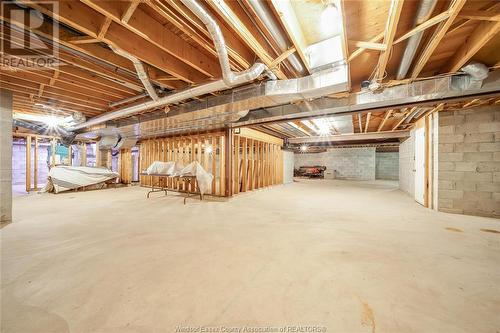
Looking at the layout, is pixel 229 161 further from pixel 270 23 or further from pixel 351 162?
pixel 351 162

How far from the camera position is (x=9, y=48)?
2148mm

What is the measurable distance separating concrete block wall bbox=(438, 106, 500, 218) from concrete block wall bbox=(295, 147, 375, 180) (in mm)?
7984

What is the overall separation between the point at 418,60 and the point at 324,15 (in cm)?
153

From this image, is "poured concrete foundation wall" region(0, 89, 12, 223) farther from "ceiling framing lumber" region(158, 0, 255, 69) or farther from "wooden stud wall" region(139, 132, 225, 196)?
"wooden stud wall" region(139, 132, 225, 196)

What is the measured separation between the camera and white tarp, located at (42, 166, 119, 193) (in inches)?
217

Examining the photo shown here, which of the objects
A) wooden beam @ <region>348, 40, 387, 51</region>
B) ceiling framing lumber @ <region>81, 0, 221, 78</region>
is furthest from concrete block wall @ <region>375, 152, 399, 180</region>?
ceiling framing lumber @ <region>81, 0, 221, 78</region>

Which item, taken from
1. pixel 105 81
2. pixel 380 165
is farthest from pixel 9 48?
pixel 380 165

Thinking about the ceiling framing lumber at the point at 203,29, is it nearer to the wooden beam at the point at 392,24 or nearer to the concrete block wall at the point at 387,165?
the wooden beam at the point at 392,24

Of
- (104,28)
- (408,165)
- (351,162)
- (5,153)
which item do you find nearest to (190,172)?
(5,153)

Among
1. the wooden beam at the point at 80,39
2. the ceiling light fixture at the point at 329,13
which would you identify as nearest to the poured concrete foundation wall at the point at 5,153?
the wooden beam at the point at 80,39

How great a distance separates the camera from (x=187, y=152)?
20.5 ft

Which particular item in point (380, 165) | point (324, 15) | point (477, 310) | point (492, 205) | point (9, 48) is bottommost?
point (477, 310)

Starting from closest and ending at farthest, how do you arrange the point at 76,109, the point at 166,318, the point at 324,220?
the point at 166,318 → the point at 324,220 → the point at 76,109

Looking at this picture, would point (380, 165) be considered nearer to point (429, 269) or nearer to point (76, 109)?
point (429, 269)
